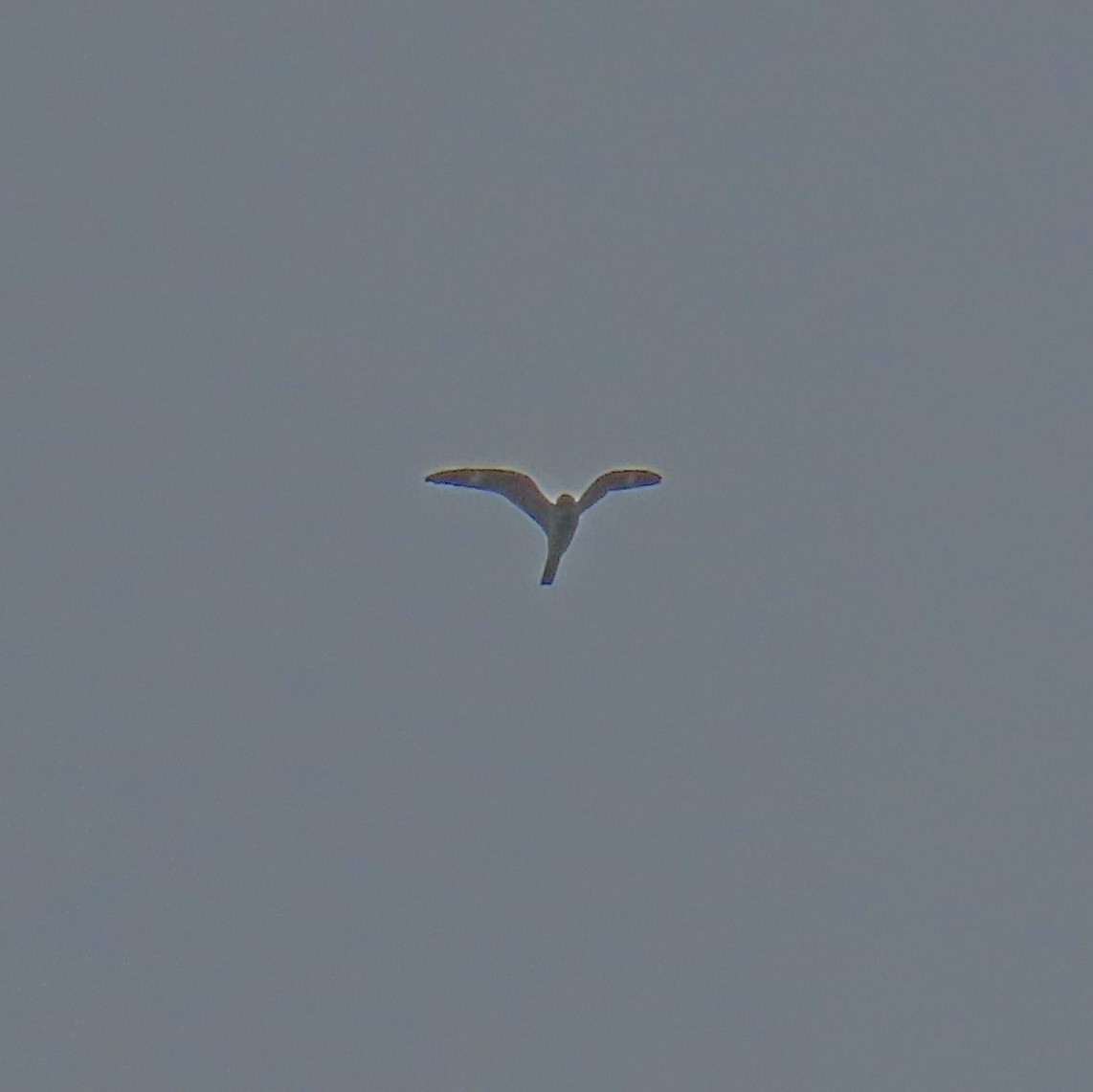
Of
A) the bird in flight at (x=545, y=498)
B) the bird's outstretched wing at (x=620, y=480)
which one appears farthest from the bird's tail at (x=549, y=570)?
the bird's outstretched wing at (x=620, y=480)

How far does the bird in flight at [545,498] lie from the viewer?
34644 millimetres

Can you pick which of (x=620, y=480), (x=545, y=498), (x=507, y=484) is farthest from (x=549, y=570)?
(x=620, y=480)

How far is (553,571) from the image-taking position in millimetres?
37656

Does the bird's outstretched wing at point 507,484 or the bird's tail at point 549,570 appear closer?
the bird's outstretched wing at point 507,484

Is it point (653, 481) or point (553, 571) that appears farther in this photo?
point (553, 571)

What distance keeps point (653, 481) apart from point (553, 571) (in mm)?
4008

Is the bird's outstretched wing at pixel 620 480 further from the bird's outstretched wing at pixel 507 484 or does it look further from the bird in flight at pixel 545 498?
the bird's outstretched wing at pixel 507 484

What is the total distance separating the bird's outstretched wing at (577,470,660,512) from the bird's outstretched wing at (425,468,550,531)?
16cm

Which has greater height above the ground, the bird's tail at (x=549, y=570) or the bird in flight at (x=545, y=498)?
the bird in flight at (x=545, y=498)

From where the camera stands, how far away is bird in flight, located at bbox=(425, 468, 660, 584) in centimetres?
3464

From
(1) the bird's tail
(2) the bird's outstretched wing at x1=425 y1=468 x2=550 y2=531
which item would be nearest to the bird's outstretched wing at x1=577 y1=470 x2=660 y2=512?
(2) the bird's outstretched wing at x1=425 y1=468 x2=550 y2=531

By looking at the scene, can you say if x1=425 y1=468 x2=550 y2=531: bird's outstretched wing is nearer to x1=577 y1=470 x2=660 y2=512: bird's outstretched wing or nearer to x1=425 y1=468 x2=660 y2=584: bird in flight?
x1=425 y1=468 x2=660 y2=584: bird in flight

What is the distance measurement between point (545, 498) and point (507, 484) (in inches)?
42.9

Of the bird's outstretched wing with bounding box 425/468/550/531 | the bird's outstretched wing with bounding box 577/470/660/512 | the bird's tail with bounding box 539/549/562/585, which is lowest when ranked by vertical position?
the bird's tail with bounding box 539/549/562/585
